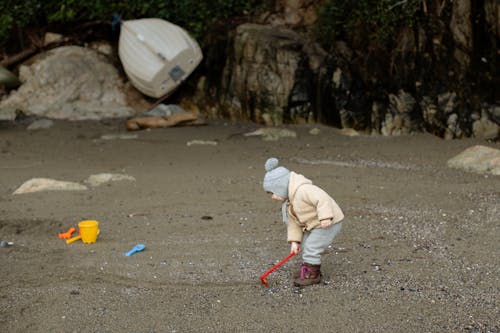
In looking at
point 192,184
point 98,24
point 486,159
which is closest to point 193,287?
point 192,184

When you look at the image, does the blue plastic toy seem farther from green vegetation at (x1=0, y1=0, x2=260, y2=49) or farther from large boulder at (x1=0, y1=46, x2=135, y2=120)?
green vegetation at (x1=0, y1=0, x2=260, y2=49)

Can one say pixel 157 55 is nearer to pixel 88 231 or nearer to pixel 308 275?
pixel 88 231

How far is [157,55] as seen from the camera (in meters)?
11.9

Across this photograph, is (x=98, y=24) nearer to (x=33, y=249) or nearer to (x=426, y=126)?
(x=426, y=126)

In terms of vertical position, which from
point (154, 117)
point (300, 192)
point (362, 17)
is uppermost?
point (362, 17)

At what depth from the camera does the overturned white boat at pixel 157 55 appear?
39.0 ft

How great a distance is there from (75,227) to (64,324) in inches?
80.9

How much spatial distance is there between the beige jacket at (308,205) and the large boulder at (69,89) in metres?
8.30

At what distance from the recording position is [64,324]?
376cm

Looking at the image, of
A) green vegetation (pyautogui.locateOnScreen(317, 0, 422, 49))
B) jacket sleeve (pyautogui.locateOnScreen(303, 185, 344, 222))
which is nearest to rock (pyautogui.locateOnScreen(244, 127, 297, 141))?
green vegetation (pyautogui.locateOnScreen(317, 0, 422, 49))

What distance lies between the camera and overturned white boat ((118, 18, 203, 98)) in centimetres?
1189

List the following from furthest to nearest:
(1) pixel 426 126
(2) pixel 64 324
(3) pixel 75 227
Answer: (1) pixel 426 126 < (3) pixel 75 227 < (2) pixel 64 324

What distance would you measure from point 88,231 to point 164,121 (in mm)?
5982

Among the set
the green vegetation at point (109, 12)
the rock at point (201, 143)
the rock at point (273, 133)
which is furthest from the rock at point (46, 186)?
the green vegetation at point (109, 12)
